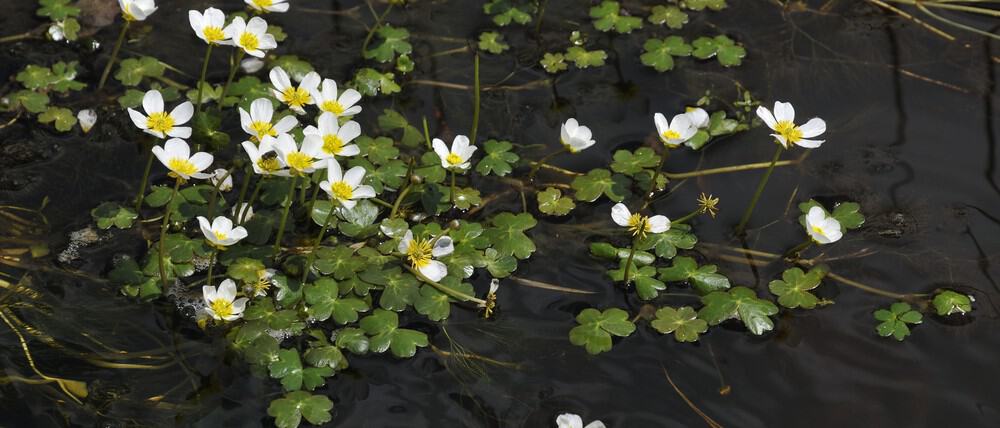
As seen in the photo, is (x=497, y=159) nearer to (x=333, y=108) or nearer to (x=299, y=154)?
(x=333, y=108)

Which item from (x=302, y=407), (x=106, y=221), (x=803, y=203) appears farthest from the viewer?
(x=803, y=203)

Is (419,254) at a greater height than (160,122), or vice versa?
(160,122)

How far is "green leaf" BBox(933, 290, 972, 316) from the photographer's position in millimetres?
3125

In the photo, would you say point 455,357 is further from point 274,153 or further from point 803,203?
point 803,203

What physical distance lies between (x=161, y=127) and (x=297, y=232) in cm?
53

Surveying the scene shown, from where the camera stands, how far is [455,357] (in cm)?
297

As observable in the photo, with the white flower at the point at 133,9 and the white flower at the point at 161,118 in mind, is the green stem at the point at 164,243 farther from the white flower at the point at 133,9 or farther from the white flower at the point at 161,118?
the white flower at the point at 133,9

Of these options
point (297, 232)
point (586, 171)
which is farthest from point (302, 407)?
point (586, 171)

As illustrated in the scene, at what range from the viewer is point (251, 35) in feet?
10.6

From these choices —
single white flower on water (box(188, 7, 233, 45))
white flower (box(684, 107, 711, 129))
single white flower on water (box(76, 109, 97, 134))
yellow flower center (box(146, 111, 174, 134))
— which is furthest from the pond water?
single white flower on water (box(188, 7, 233, 45))

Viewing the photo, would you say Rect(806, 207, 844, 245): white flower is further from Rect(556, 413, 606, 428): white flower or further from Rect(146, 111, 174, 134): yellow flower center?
Rect(146, 111, 174, 134): yellow flower center

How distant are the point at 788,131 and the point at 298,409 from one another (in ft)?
5.49

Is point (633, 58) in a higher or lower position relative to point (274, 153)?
lower

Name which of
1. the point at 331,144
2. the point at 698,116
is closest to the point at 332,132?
the point at 331,144
